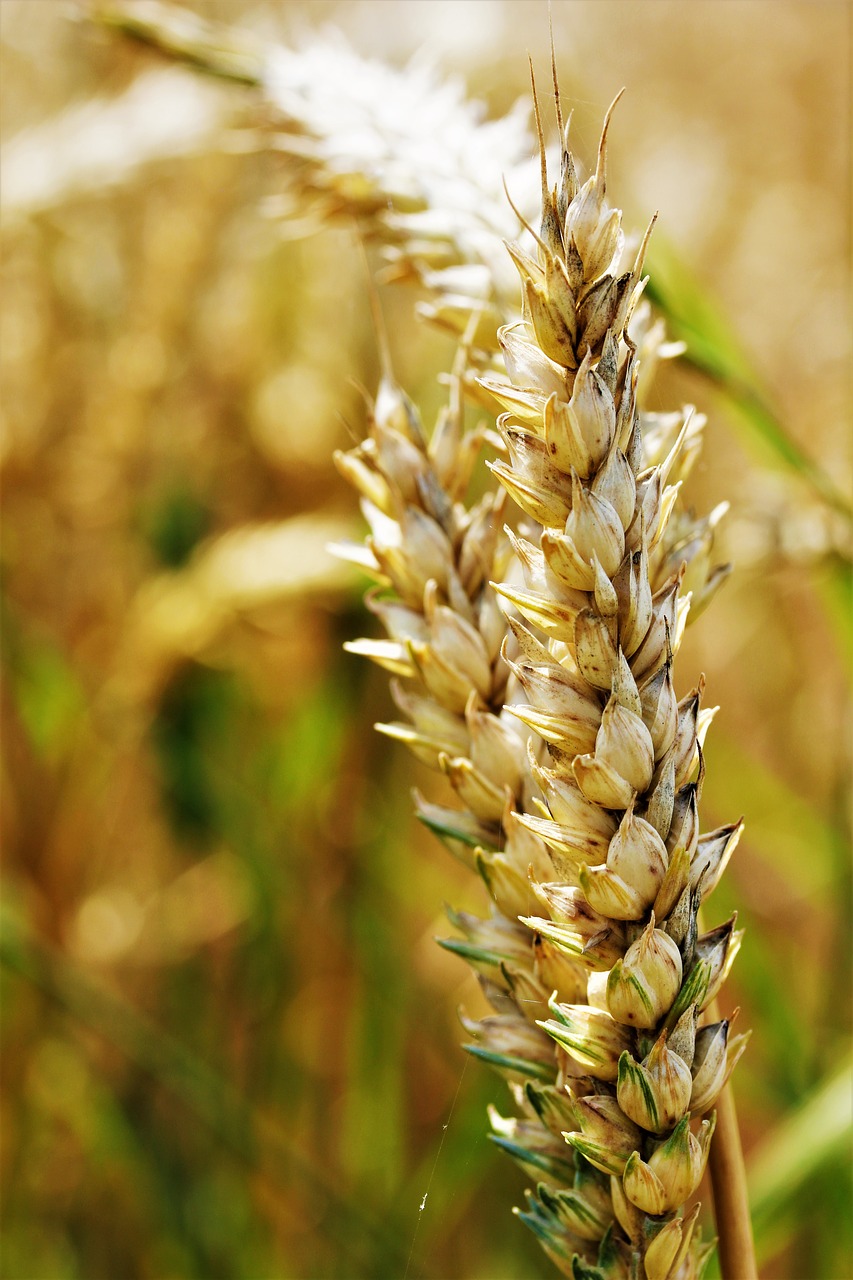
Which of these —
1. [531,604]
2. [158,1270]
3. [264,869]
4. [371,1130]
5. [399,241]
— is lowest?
[158,1270]

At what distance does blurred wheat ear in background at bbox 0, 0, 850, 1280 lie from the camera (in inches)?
31.1

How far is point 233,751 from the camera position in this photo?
118 centimetres

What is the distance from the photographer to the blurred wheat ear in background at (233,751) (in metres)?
0.79

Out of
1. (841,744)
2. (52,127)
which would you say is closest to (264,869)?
(841,744)

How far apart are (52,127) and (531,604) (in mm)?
880

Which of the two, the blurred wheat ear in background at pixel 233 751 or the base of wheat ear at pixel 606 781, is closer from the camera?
the base of wheat ear at pixel 606 781

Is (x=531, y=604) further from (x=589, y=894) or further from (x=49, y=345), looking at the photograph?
(x=49, y=345)

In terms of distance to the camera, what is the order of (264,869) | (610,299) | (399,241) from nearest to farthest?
(610,299) → (399,241) → (264,869)

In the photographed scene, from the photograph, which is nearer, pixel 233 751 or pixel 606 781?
pixel 606 781

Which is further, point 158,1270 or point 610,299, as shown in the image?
point 158,1270

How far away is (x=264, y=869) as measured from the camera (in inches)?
34.9

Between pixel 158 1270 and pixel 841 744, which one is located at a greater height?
pixel 841 744

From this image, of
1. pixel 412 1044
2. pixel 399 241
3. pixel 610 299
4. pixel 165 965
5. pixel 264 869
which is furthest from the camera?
pixel 412 1044

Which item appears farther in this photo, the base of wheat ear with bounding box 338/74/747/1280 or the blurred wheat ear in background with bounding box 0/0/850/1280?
the blurred wheat ear in background with bounding box 0/0/850/1280
